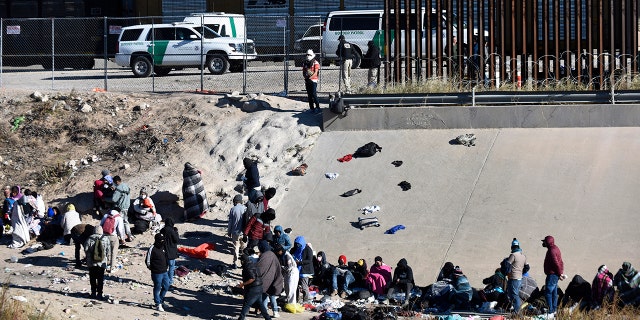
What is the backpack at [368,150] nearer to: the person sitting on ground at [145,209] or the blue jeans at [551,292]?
the person sitting on ground at [145,209]

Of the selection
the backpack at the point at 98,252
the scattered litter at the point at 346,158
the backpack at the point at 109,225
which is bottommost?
the backpack at the point at 98,252

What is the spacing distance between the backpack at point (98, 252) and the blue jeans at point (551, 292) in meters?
6.44

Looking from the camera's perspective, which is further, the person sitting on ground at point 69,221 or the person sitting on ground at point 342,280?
the person sitting on ground at point 69,221

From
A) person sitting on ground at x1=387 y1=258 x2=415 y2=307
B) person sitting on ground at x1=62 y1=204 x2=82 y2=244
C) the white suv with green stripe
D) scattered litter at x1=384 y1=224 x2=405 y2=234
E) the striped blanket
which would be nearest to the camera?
person sitting on ground at x1=387 y1=258 x2=415 y2=307

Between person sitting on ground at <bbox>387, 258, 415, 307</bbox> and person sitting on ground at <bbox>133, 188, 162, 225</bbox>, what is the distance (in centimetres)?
526

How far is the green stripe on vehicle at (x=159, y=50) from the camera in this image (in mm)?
31500

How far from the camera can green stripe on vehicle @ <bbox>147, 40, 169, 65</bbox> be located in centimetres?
3150

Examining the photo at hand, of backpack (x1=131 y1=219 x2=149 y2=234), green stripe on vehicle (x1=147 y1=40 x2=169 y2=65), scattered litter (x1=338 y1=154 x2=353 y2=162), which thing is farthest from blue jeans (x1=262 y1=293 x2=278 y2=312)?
green stripe on vehicle (x1=147 y1=40 x2=169 y2=65)

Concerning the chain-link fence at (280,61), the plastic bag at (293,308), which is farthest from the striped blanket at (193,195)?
the chain-link fence at (280,61)

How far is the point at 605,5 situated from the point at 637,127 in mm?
4429

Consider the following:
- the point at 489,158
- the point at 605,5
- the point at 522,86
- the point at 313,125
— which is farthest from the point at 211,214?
the point at 605,5

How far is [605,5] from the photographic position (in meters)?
24.8

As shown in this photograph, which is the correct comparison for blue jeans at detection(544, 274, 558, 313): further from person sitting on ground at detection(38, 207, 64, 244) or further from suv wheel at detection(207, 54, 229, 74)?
suv wheel at detection(207, 54, 229, 74)

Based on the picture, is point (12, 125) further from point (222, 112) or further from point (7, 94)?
point (222, 112)
